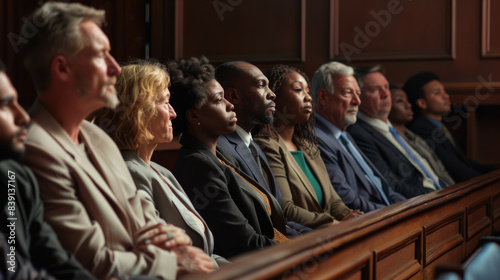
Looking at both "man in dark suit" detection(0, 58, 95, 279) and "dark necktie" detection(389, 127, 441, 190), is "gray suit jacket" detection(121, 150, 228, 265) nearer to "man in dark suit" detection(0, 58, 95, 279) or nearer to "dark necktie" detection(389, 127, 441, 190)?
"man in dark suit" detection(0, 58, 95, 279)

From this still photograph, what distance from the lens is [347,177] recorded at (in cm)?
420

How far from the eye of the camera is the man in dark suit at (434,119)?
5.84 meters

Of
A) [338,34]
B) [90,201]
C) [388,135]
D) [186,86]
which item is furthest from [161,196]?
[338,34]

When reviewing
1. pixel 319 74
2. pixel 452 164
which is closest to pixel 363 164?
pixel 319 74

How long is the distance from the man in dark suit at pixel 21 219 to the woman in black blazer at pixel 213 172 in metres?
1.10

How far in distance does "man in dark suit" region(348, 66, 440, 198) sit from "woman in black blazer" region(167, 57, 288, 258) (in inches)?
84.0

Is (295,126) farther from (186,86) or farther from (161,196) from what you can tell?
(161,196)

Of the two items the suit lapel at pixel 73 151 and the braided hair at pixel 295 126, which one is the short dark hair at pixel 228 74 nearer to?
the braided hair at pixel 295 126

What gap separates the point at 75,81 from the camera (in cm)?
165

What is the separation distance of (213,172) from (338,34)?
3698mm

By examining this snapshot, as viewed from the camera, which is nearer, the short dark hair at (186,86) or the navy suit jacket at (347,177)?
the short dark hair at (186,86)

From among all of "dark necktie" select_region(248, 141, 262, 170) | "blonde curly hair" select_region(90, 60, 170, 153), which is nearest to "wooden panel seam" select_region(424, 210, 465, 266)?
"dark necktie" select_region(248, 141, 262, 170)

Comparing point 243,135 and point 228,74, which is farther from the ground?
point 228,74

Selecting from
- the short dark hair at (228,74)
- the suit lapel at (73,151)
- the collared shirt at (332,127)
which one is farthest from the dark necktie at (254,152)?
the suit lapel at (73,151)
